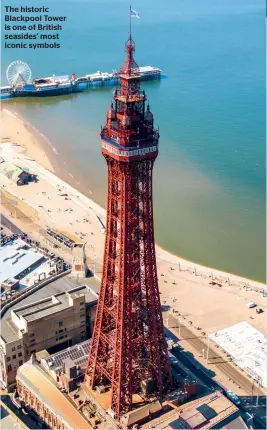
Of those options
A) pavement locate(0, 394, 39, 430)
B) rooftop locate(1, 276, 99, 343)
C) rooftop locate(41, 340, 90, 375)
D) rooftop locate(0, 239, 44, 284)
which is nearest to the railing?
rooftop locate(41, 340, 90, 375)

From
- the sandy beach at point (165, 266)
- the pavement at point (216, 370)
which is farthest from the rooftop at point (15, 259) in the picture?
the pavement at point (216, 370)

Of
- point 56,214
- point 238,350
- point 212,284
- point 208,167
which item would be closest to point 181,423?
point 238,350

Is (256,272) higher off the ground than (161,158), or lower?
lower

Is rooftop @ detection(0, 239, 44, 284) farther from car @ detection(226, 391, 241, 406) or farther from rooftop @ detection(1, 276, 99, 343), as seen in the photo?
car @ detection(226, 391, 241, 406)

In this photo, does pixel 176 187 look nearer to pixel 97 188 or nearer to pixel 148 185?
pixel 97 188

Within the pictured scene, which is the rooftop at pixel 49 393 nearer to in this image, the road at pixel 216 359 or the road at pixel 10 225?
the road at pixel 216 359
